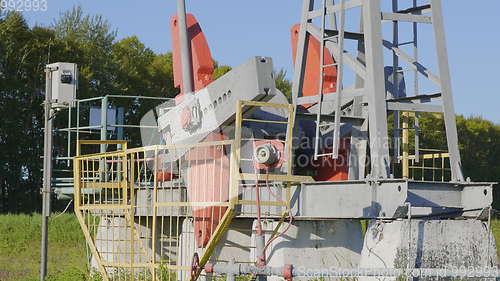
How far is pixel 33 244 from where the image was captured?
22.9 metres

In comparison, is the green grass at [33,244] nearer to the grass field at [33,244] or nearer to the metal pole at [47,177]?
the grass field at [33,244]

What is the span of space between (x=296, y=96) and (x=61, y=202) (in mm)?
24396

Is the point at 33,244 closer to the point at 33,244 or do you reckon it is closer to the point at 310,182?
the point at 33,244

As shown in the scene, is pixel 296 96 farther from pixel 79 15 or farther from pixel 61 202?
pixel 79 15

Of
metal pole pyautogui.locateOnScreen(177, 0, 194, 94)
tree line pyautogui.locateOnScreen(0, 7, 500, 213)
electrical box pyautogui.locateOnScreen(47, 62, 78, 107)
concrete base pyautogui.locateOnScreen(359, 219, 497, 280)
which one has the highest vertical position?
tree line pyautogui.locateOnScreen(0, 7, 500, 213)

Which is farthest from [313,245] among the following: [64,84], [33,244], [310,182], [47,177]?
[33,244]

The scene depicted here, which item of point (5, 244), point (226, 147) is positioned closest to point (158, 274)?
point (226, 147)

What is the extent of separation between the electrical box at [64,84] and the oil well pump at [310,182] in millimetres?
1395

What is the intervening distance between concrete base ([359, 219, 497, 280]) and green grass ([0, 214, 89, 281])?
8.84 meters

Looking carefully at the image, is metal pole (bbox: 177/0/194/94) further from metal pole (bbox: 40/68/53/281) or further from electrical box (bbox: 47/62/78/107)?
metal pole (bbox: 40/68/53/281)

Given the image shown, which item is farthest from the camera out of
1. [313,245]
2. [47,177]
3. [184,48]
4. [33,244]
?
[33,244]

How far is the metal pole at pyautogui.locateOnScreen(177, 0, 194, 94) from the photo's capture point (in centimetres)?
1593

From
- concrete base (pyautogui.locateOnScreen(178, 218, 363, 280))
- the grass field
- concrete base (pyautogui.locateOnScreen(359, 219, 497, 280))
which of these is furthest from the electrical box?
concrete base (pyautogui.locateOnScreen(359, 219, 497, 280))

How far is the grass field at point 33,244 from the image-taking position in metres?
19.1
